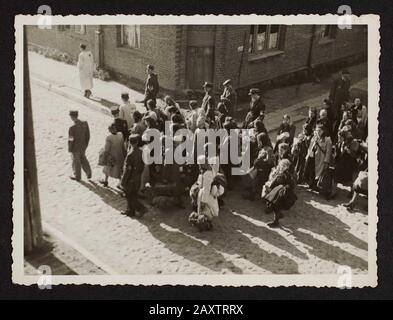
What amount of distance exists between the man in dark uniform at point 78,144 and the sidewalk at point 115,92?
2.32 meters

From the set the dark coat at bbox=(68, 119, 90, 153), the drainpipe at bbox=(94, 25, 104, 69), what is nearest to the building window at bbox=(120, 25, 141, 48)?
the drainpipe at bbox=(94, 25, 104, 69)

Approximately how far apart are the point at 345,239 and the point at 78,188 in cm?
473

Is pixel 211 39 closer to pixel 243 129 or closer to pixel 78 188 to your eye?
pixel 243 129

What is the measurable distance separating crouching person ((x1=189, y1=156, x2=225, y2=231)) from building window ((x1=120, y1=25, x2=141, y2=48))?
5.60 m

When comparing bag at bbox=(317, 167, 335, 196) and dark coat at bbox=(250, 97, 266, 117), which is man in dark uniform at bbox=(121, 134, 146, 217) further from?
bag at bbox=(317, 167, 335, 196)

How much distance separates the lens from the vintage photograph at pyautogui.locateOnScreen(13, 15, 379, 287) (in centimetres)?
786

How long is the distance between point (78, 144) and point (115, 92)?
3821 mm

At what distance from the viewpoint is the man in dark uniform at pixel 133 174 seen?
866 cm

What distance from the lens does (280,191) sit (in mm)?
8828

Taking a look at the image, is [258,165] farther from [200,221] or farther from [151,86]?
[151,86]

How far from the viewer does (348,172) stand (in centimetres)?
974

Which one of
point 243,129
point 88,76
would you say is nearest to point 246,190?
point 243,129

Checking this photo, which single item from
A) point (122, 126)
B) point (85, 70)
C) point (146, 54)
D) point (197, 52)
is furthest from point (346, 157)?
point (85, 70)

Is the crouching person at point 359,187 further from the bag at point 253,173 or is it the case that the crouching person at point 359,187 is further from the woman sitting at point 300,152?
the bag at point 253,173
